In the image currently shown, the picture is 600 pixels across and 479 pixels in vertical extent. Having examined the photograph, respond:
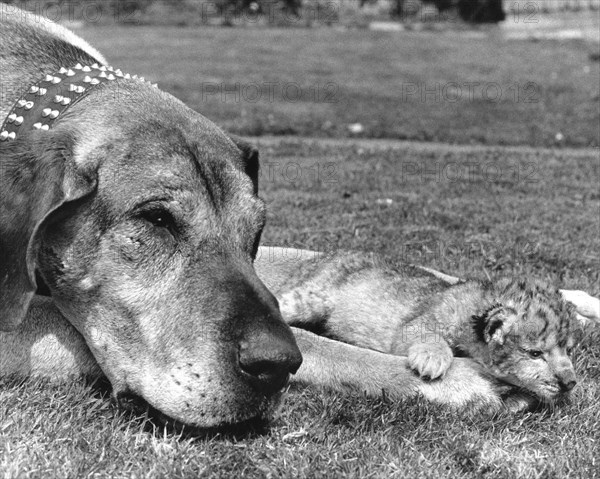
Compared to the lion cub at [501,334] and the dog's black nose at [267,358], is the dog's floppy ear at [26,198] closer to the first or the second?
the dog's black nose at [267,358]

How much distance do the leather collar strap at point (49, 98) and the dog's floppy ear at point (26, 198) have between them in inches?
11.7

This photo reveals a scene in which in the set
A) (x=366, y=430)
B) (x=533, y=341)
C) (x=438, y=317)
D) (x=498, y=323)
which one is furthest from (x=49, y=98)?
(x=533, y=341)

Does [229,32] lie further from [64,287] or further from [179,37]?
[64,287]

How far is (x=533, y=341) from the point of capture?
14.1 ft

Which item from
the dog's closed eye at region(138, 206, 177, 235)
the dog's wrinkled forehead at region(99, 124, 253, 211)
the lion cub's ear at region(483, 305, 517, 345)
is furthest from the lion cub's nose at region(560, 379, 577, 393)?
the dog's closed eye at region(138, 206, 177, 235)

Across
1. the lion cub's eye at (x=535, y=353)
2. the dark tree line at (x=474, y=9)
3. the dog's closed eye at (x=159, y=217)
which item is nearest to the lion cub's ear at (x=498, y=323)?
the lion cub's eye at (x=535, y=353)

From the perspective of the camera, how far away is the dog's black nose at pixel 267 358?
316 centimetres

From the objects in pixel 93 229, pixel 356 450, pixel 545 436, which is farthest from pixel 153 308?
pixel 545 436

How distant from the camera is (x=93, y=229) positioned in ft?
11.4

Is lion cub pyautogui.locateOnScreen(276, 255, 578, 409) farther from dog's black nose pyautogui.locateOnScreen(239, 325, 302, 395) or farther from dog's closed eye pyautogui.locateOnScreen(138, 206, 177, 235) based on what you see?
dog's closed eye pyautogui.locateOnScreen(138, 206, 177, 235)

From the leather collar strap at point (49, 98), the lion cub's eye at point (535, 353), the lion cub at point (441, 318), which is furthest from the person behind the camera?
the lion cub's eye at point (535, 353)

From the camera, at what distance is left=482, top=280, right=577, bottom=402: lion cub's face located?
4.07 meters

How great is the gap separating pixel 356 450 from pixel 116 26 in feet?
98.8

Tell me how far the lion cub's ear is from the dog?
0.34 m
